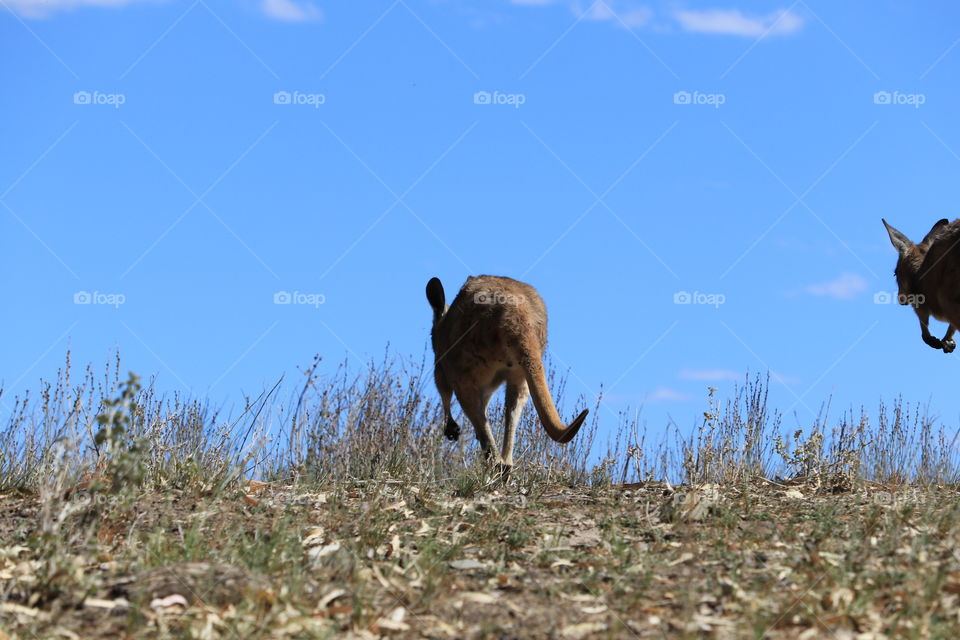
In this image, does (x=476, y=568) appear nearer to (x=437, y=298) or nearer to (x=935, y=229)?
(x=437, y=298)

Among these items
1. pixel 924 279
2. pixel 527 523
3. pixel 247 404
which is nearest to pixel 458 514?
pixel 527 523

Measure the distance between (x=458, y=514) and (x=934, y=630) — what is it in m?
3.32

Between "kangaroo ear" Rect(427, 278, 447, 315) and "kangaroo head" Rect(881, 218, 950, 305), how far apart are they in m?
4.68

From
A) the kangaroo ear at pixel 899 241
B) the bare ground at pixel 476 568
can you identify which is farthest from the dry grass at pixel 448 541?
the kangaroo ear at pixel 899 241

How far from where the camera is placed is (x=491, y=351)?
9859mm

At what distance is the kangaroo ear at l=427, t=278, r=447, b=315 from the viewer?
11469 millimetres

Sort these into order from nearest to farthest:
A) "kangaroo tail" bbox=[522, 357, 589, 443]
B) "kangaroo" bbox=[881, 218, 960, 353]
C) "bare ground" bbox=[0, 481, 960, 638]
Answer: "bare ground" bbox=[0, 481, 960, 638] < "kangaroo tail" bbox=[522, 357, 589, 443] < "kangaroo" bbox=[881, 218, 960, 353]

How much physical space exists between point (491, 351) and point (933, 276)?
15.9ft

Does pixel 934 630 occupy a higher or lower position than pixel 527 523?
lower

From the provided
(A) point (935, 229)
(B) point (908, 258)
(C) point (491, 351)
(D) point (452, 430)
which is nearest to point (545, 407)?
(C) point (491, 351)

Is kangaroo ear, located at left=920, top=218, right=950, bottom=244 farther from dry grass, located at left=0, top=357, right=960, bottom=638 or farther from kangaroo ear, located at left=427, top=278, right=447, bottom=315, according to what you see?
kangaroo ear, located at left=427, top=278, right=447, bottom=315

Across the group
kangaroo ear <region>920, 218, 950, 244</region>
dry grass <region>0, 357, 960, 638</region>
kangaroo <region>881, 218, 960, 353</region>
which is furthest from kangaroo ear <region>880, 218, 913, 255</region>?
dry grass <region>0, 357, 960, 638</region>

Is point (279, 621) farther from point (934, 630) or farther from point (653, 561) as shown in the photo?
point (934, 630)

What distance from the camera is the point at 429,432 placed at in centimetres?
1083
